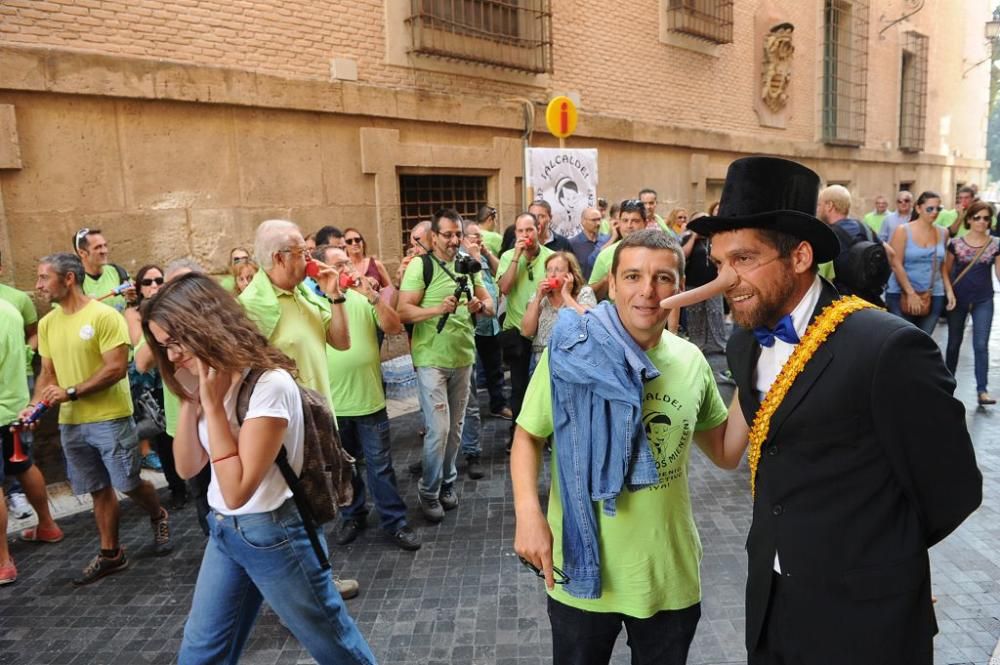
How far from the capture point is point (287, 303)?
12.3 feet

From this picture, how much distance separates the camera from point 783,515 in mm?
1763

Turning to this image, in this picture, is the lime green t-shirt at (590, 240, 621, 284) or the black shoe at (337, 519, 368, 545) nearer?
the black shoe at (337, 519, 368, 545)

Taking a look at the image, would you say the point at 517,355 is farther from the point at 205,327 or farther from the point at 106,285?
the point at 205,327

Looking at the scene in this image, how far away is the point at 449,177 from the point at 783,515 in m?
8.78

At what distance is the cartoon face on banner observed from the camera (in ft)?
28.6

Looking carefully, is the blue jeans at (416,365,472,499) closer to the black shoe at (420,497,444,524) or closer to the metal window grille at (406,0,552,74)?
the black shoe at (420,497,444,524)

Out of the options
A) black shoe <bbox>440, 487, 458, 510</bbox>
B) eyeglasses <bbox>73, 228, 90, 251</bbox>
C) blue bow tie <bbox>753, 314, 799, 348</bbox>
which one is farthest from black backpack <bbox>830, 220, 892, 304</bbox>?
eyeglasses <bbox>73, 228, 90, 251</bbox>

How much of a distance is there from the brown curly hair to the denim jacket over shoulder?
1.11 metres

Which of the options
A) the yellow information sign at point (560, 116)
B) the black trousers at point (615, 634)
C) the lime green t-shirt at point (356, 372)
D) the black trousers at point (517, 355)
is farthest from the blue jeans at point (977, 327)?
the black trousers at point (615, 634)

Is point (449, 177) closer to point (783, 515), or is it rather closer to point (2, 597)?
point (2, 597)

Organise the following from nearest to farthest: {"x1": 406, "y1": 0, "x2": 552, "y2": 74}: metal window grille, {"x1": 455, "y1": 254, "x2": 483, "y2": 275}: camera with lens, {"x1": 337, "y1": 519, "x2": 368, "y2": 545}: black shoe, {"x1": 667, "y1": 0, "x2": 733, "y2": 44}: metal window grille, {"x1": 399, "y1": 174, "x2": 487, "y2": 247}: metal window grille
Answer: {"x1": 337, "y1": 519, "x2": 368, "y2": 545}: black shoe < {"x1": 455, "y1": 254, "x2": 483, "y2": 275}: camera with lens < {"x1": 406, "y1": 0, "x2": 552, "y2": 74}: metal window grille < {"x1": 399, "y1": 174, "x2": 487, "y2": 247}: metal window grille < {"x1": 667, "y1": 0, "x2": 733, "y2": 44}: metal window grille

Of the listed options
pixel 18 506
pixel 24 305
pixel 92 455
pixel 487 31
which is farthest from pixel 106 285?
pixel 487 31

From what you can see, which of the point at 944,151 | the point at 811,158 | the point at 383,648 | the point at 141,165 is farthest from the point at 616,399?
the point at 944,151

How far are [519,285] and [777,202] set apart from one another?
4433mm
